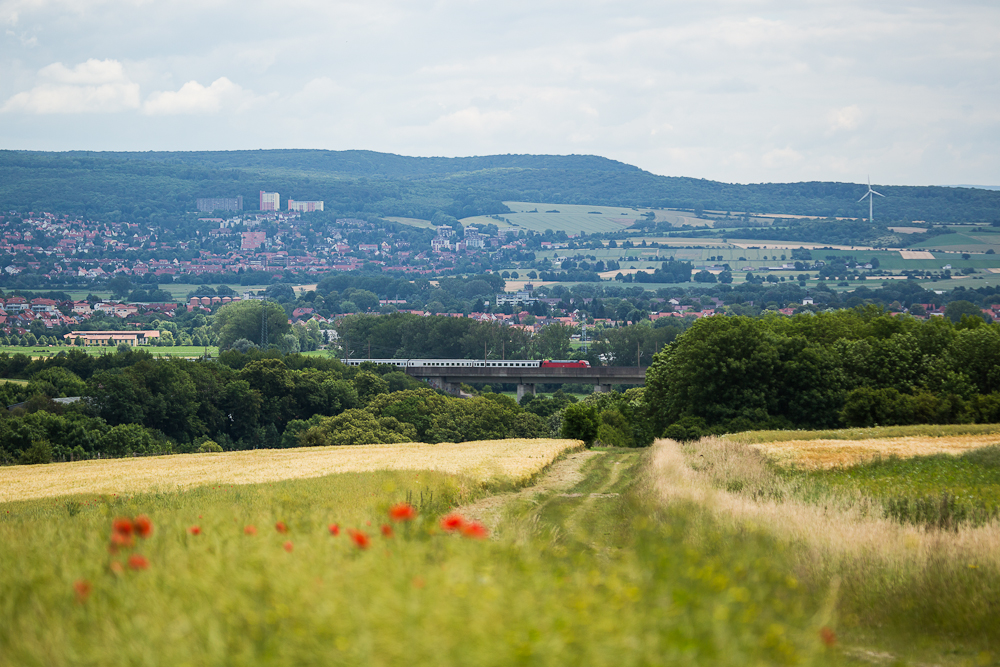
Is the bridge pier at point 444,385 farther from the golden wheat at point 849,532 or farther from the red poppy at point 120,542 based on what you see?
the red poppy at point 120,542

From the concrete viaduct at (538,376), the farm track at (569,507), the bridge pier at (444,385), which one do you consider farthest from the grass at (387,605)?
the bridge pier at (444,385)

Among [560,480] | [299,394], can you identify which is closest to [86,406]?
[299,394]

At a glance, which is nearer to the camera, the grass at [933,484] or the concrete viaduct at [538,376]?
the grass at [933,484]

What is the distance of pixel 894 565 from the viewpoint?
541 inches

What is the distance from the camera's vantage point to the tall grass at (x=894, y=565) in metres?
12.7

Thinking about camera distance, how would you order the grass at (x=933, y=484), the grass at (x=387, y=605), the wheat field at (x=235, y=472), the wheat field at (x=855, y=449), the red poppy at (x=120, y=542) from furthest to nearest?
the wheat field at (x=855, y=449), the wheat field at (x=235, y=472), the grass at (x=933, y=484), the red poppy at (x=120, y=542), the grass at (x=387, y=605)

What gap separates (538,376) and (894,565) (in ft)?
412

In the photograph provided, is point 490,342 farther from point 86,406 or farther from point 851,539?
point 851,539

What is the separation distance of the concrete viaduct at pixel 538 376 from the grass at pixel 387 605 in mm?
126411

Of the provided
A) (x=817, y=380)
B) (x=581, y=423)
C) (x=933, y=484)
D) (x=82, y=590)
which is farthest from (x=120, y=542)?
(x=817, y=380)

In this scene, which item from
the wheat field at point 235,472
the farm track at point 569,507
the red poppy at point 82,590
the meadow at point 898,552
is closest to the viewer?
the red poppy at point 82,590

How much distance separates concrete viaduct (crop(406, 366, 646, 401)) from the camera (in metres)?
137

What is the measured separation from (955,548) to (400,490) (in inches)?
506

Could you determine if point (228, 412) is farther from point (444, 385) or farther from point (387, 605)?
point (387, 605)
